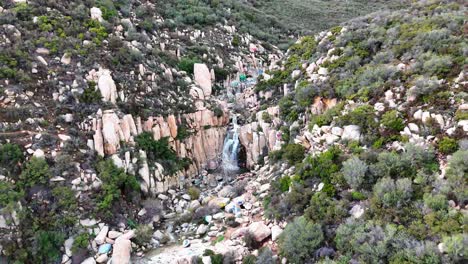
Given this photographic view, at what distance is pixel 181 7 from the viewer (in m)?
35.8

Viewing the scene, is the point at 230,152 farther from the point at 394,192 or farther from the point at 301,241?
the point at 394,192

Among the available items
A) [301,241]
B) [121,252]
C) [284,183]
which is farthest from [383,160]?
[121,252]

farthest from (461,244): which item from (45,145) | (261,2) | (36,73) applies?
(261,2)

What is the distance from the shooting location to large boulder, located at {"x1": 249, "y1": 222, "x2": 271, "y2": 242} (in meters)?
14.3

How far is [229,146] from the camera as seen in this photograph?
24.1m

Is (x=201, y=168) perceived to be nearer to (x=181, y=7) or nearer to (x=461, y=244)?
(x=461, y=244)

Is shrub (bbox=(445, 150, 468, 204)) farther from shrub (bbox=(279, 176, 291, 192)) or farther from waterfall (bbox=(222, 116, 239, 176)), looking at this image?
waterfall (bbox=(222, 116, 239, 176))

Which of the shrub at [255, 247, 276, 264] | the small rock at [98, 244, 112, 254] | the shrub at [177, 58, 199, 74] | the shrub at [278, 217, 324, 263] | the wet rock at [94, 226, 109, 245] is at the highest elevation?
the shrub at [177, 58, 199, 74]

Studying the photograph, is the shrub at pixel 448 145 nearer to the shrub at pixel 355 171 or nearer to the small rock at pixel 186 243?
the shrub at pixel 355 171

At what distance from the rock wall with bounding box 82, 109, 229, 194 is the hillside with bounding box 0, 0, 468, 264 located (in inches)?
3.4

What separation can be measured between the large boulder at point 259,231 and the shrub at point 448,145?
24.1 feet

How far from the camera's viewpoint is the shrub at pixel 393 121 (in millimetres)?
13836

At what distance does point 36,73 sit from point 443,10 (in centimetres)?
2404

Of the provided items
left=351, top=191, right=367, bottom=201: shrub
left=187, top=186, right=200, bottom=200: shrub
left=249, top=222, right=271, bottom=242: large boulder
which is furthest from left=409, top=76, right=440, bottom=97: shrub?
left=187, top=186, right=200, bottom=200: shrub
